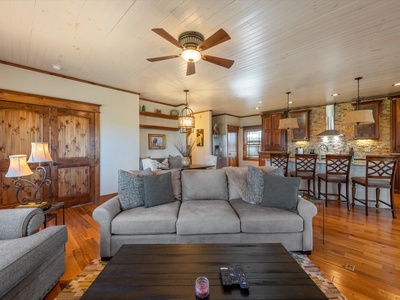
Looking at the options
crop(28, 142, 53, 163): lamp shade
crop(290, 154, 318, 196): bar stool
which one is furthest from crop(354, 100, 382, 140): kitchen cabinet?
crop(28, 142, 53, 163): lamp shade

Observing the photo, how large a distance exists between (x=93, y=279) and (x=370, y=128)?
716cm

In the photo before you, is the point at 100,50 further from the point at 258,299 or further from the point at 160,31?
the point at 258,299

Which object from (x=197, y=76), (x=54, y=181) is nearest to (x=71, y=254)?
(x=54, y=181)

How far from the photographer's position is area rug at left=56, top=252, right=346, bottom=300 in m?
1.56

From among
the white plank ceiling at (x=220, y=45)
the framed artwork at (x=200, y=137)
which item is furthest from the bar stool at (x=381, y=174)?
the framed artwork at (x=200, y=137)

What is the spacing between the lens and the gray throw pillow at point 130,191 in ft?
7.77

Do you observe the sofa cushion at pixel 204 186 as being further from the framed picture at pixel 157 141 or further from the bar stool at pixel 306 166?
the framed picture at pixel 157 141

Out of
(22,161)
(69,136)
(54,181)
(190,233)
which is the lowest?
(190,233)

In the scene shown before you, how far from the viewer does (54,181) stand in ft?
12.1

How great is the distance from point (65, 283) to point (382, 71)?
5.70 metres

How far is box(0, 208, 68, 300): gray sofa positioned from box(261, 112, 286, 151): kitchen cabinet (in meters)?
6.80

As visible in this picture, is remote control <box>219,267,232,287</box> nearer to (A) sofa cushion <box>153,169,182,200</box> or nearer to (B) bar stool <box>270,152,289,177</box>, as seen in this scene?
(A) sofa cushion <box>153,169,182,200</box>

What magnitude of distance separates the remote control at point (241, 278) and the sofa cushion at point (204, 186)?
4.99 ft

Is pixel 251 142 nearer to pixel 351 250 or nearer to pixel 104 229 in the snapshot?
pixel 351 250
